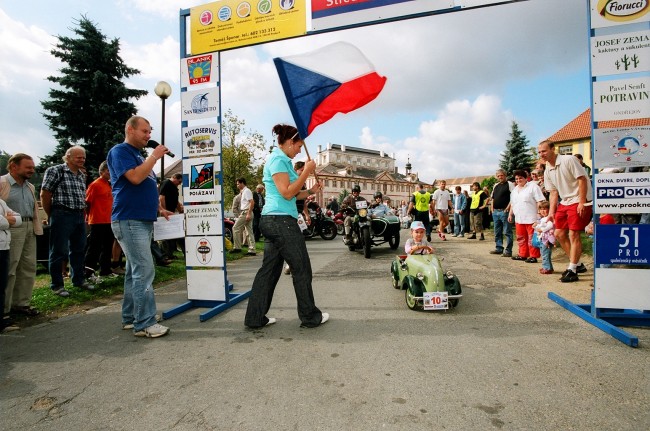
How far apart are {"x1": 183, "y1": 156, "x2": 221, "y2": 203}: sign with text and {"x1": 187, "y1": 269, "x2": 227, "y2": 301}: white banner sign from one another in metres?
1.00

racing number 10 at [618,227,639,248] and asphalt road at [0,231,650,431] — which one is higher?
racing number 10 at [618,227,639,248]

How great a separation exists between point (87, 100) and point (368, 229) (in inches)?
1042

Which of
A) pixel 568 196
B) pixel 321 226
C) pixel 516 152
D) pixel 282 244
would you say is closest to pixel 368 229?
pixel 568 196

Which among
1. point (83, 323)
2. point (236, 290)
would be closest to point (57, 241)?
point (83, 323)

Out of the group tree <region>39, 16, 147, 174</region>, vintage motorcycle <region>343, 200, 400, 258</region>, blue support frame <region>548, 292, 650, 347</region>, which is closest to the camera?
blue support frame <region>548, 292, 650, 347</region>

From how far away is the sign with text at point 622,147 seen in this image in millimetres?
3629

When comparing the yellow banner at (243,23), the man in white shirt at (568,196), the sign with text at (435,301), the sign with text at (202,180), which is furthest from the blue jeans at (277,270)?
the man in white shirt at (568,196)

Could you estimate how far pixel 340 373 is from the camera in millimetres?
2684

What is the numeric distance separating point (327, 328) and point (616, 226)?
333 centimetres

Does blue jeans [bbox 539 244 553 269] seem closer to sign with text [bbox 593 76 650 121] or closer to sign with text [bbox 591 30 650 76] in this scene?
sign with text [bbox 593 76 650 121]

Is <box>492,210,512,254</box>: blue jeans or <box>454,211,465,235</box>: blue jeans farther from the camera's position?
<box>454,211,465,235</box>: blue jeans

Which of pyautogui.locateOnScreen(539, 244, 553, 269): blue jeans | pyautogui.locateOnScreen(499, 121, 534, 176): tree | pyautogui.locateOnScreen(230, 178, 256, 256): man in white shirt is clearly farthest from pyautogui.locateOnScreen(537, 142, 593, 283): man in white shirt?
pyautogui.locateOnScreen(499, 121, 534, 176): tree

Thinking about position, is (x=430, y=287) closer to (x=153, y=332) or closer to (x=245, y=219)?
(x=153, y=332)

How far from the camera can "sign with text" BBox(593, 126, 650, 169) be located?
3629mm
